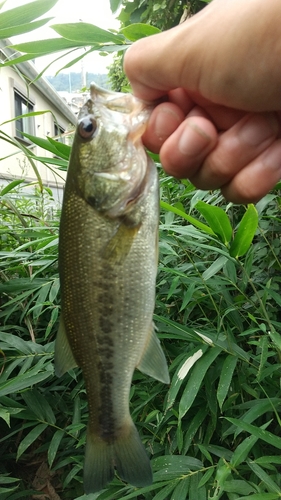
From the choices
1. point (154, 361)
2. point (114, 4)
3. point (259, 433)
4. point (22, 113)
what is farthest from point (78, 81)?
point (154, 361)

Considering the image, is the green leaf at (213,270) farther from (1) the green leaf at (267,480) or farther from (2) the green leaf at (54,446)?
(2) the green leaf at (54,446)

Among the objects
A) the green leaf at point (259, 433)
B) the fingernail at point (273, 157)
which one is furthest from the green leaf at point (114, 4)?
the green leaf at point (259, 433)

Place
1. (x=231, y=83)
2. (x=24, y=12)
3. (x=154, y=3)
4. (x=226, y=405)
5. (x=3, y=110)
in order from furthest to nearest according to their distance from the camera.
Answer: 1. (x=3, y=110)
2. (x=154, y=3)
3. (x=226, y=405)
4. (x=24, y=12)
5. (x=231, y=83)

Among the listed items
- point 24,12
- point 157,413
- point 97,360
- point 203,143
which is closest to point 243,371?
point 157,413

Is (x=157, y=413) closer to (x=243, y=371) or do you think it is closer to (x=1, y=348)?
(x=243, y=371)

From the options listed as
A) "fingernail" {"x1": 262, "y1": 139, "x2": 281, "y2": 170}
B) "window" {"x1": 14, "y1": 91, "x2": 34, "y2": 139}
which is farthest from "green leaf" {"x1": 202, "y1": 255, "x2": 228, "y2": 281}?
"window" {"x1": 14, "y1": 91, "x2": 34, "y2": 139}

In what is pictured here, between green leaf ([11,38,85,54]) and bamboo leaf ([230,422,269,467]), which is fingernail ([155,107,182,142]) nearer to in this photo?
green leaf ([11,38,85,54])
